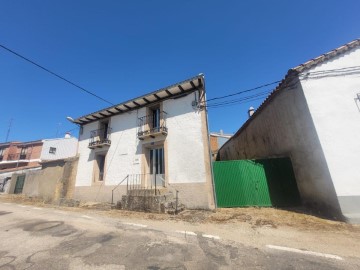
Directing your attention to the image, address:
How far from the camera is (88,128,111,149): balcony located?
11.7 metres

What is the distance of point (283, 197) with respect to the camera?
816 centimetres

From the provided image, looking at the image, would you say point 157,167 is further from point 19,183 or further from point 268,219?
point 19,183

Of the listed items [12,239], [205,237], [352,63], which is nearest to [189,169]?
[205,237]

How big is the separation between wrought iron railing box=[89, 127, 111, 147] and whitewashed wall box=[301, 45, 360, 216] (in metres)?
11.3

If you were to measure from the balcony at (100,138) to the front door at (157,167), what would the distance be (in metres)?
3.39

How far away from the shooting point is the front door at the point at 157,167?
9953 mm

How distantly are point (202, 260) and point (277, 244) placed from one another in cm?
193

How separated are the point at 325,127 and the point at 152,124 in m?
8.55

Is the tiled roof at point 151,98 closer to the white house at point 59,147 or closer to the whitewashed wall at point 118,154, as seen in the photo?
the whitewashed wall at point 118,154

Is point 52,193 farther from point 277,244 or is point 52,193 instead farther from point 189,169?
point 277,244

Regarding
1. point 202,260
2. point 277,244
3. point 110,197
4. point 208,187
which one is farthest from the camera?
point 110,197

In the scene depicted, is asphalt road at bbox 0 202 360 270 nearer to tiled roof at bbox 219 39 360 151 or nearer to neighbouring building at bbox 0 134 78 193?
tiled roof at bbox 219 39 360 151

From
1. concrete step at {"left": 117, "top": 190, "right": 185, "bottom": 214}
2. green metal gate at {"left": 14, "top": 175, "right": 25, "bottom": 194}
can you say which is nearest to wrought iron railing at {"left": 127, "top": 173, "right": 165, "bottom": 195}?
concrete step at {"left": 117, "top": 190, "right": 185, "bottom": 214}

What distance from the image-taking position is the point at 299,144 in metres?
7.45
